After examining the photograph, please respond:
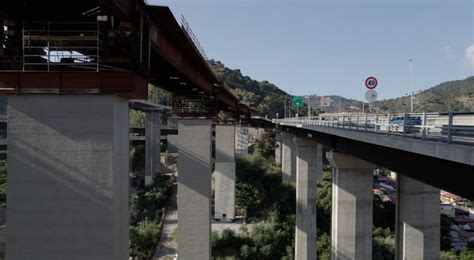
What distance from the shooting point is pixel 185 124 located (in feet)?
86.0

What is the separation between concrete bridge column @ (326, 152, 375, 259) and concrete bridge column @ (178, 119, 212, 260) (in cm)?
842

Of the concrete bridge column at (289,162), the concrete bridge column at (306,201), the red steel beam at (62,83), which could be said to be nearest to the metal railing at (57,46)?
the red steel beam at (62,83)

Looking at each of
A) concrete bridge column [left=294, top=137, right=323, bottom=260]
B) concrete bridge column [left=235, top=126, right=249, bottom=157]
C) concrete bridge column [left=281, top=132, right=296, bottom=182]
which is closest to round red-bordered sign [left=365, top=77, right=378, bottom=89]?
concrete bridge column [left=294, top=137, right=323, bottom=260]

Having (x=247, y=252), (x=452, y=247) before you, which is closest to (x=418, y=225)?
(x=247, y=252)

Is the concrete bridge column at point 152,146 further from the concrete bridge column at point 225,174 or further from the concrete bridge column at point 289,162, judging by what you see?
the concrete bridge column at point 289,162

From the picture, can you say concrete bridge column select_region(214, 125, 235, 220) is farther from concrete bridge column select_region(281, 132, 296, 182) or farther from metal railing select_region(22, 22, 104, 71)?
metal railing select_region(22, 22, 104, 71)

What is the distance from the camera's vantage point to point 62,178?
9.05 meters

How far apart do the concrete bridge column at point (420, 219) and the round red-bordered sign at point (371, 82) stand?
191 inches

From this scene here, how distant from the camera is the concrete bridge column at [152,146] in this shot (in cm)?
5959

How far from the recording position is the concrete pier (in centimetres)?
892

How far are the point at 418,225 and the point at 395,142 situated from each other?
26.6ft

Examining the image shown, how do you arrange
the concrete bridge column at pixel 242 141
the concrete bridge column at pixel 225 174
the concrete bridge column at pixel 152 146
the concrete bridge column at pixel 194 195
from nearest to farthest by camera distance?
the concrete bridge column at pixel 194 195, the concrete bridge column at pixel 225 174, the concrete bridge column at pixel 152 146, the concrete bridge column at pixel 242 141

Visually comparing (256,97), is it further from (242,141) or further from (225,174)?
(225,174)

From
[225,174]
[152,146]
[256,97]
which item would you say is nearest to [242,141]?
[152,146]
